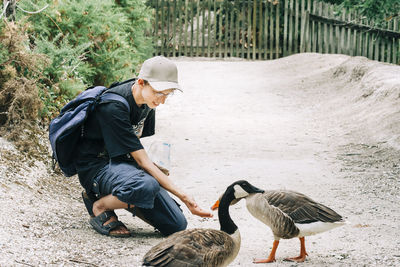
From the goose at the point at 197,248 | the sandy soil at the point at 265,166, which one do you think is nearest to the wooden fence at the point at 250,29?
the sandy soil at the point at 265,166

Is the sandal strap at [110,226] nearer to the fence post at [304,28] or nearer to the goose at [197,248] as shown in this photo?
the goose at [197,248]

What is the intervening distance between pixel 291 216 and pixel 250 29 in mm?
16636

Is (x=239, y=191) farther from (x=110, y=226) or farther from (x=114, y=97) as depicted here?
(x=114, y=97)

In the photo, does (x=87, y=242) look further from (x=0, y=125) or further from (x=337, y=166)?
(x=337, y=166)

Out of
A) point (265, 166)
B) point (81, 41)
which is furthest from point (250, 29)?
point (265, 166)

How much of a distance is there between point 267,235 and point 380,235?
1.06m

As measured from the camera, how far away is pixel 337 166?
7836 millimetres

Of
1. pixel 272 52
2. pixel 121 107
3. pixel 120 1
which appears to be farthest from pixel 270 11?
pixel 121 107

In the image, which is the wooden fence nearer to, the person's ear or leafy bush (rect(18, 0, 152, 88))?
leafy bush (rect(18, 0, 152, 88))

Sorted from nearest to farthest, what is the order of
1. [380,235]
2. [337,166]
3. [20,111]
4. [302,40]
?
[380,235] → [20,111] → [337,166] → [302,40]

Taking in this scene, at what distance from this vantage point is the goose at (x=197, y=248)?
11.9 ft

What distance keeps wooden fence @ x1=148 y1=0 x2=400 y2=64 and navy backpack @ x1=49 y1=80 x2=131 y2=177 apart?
1519cm

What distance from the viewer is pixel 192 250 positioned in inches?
147

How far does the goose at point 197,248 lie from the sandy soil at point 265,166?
0.52 metres
